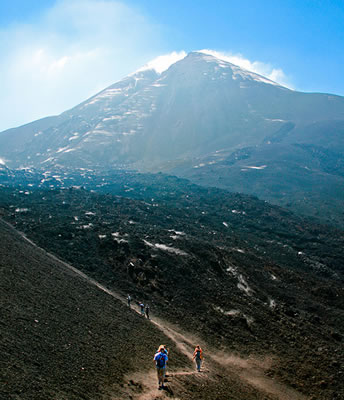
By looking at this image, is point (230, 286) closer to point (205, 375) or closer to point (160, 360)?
point (205, 375)

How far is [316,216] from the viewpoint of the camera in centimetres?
10975

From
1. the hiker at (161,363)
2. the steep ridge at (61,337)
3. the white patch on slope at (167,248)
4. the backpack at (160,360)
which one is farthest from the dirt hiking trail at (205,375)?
the white patch on slope at (167,248)

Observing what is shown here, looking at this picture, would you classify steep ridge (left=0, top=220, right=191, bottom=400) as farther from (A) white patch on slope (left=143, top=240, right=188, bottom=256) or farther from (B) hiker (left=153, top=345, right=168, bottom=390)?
(A) white patch on slope (left=143, top=240, right=188, bottom=256)

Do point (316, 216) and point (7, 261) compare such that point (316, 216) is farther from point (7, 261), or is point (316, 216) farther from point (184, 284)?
point (7, 261)

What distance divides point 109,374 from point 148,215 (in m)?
62.7

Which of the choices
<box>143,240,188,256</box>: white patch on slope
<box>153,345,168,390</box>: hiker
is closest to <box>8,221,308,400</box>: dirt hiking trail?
<box>153,345,168,390</box>: hiker

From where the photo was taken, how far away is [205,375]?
702 inches

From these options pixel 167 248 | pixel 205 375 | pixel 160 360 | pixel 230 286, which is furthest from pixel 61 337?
pixel 167 248

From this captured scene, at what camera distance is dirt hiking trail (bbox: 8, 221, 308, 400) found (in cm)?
1374

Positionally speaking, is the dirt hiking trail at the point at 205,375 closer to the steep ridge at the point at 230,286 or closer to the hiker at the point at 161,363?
the hiker at the point at 161,363

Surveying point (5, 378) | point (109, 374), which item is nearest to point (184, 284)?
point (109, 374)

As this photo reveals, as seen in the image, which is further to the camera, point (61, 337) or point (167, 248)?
point (167, 248)

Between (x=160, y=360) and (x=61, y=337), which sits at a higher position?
(x=160, y=360)

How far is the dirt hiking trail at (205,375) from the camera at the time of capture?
13.7m
